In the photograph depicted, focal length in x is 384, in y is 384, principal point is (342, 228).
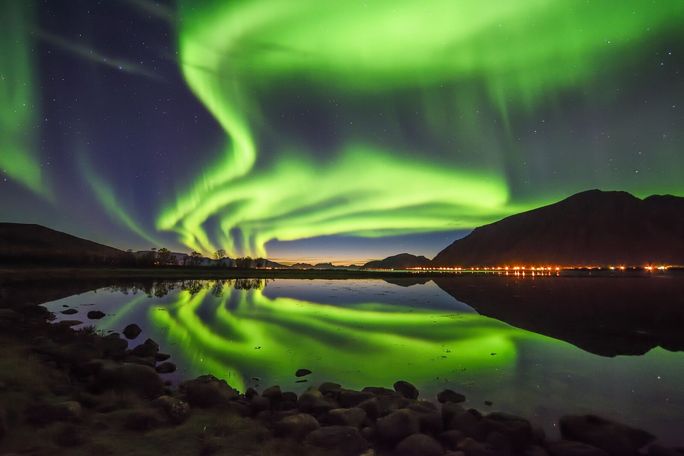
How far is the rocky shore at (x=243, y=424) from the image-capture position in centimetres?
894

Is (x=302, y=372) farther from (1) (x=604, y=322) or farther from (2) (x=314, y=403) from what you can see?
(1) (x=604, y=322)

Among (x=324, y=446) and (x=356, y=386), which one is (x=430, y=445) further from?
(x=356, y=386)

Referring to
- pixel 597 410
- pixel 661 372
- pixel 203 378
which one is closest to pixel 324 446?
pixel 203 378

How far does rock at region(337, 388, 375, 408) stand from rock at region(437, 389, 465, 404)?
3.03m

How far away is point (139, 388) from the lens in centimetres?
1298

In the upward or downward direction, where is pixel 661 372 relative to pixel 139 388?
downward

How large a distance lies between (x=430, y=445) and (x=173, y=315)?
33127mm

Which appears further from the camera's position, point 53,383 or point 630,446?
point 53,383

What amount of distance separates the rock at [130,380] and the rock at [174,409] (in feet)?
6.74

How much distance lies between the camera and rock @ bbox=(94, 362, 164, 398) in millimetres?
12852

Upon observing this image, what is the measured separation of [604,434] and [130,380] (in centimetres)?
1473

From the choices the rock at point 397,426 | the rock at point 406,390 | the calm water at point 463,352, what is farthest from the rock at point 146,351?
the rock at point 397,426

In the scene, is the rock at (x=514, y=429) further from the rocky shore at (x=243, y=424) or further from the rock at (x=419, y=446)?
the rock at (x=419, y=446)

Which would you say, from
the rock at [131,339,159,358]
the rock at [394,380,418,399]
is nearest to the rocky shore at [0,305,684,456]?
the rock at [394,380,418,399]
